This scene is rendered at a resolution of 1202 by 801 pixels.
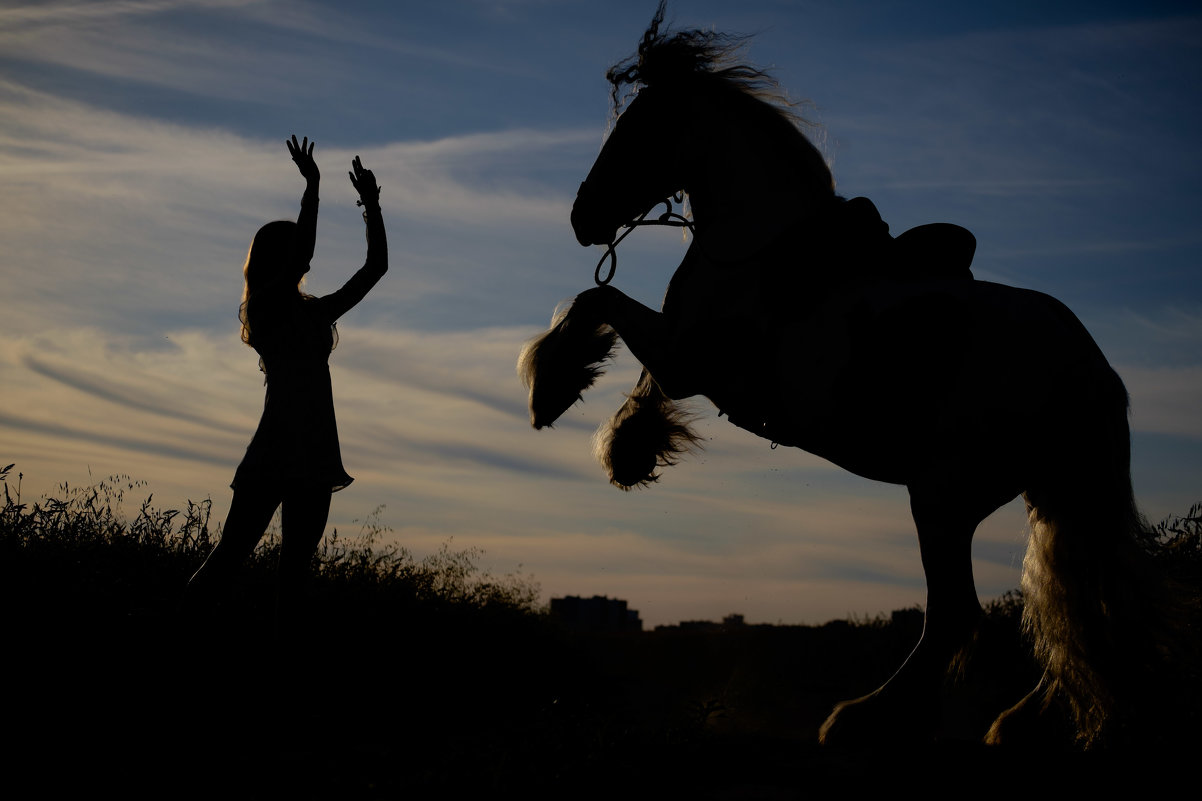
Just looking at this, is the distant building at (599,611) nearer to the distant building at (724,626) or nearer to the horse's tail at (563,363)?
the distant building at (724,626)

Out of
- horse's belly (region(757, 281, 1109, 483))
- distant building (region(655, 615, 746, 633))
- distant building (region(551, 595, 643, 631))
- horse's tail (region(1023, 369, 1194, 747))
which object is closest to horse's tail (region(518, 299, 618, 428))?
horse's belly (region(757, 281, 1109, 483))

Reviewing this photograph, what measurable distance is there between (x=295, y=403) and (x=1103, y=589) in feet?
12.3

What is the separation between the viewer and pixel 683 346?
442cm

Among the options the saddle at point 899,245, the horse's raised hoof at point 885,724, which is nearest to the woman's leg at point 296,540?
the horse's raised hoof at point 885,724

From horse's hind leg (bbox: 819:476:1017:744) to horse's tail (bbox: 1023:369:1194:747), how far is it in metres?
0.40

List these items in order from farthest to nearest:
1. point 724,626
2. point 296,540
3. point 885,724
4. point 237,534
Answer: point 724,626 < point 296,540 < point 237,534 < point 885,724

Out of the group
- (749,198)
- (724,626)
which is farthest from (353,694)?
(724,626)

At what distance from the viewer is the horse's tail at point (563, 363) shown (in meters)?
5.00

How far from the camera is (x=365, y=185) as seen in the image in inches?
219

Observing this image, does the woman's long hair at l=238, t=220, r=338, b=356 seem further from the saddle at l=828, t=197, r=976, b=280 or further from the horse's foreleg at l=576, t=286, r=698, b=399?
the saddle at l=828, t=197, r=976, b=280

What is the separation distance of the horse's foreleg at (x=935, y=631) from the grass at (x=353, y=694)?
0.47ft

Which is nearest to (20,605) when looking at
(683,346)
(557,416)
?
(557,416)

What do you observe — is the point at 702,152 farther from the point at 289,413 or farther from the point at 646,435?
the point at 289,413

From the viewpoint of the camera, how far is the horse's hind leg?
3.74 meters
